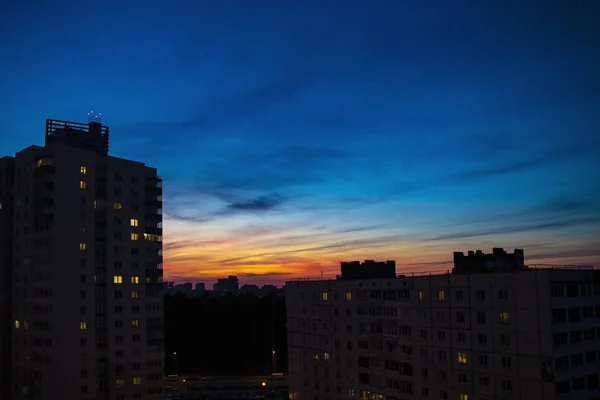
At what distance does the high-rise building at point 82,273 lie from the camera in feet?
280

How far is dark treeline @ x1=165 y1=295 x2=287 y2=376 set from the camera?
16712 cm

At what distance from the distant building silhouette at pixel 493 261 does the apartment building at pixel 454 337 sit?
5.83 m

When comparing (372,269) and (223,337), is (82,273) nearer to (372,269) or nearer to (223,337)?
(372,269)

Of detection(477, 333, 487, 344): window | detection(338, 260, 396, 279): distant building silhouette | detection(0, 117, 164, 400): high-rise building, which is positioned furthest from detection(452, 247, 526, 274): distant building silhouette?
detection(0, 117, 164, 400): high-rise building

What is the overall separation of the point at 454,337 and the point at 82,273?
2278 inches

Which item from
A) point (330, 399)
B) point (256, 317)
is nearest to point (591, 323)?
point (330, 399)

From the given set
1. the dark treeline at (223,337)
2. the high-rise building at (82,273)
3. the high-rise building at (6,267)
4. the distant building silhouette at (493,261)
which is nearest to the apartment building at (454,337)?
the distant building silhouette at (493,261)

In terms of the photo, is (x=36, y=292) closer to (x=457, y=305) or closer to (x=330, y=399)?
(x=330, y=399)

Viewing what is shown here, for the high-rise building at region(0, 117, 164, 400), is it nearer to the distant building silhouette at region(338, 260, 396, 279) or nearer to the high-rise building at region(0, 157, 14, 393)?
the high-rise building at region(0, 157, 14, 393)

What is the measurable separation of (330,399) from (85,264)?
4536cm

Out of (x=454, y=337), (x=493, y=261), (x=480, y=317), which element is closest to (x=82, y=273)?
(x=454, y=337)

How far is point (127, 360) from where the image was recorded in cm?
9112

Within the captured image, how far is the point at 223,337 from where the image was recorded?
185m

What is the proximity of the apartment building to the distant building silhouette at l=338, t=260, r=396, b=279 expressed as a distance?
589cm
